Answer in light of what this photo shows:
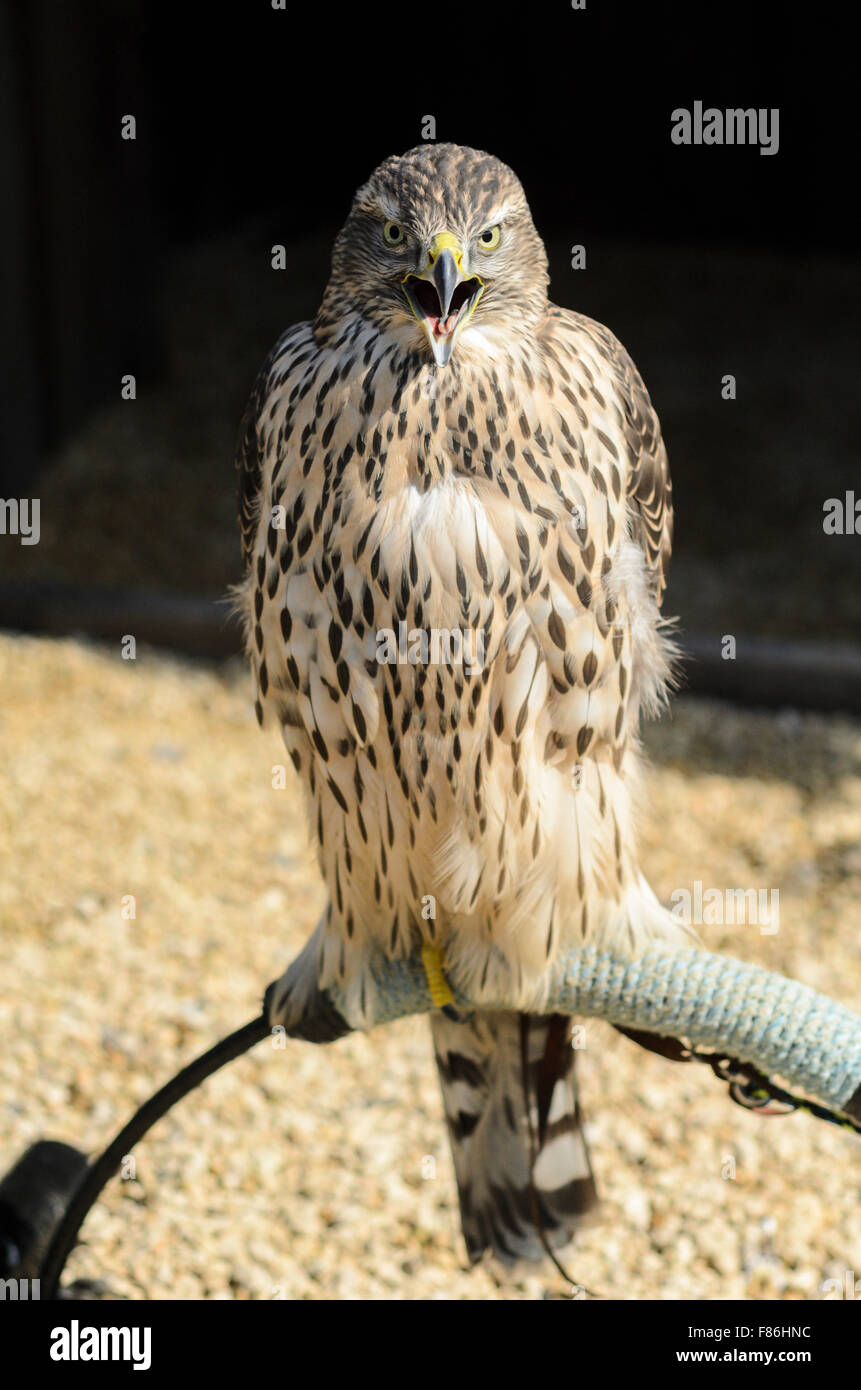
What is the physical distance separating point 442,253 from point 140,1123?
113 cm

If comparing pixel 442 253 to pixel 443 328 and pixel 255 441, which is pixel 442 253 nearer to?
pixel 443 328

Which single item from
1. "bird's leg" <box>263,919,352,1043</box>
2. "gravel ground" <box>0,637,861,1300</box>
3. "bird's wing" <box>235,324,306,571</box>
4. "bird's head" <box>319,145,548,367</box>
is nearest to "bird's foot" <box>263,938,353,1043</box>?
"bird's leg" <box>263,919,352,1043</box>

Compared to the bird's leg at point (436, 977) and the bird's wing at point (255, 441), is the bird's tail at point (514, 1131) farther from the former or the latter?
the bird's wing at point (255, 441)

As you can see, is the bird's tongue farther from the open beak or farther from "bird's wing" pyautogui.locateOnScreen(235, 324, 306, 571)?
"bird's wing" pyautogui.locateOnScreen(235, 324, 306, 571)

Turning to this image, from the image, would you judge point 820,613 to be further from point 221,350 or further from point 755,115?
point 755,115

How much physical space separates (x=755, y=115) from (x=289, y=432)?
7850mm

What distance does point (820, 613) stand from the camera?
491 centimetres

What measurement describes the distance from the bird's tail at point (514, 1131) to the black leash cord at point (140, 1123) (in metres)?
0.35

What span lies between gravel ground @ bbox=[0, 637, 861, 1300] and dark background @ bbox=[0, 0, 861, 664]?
87 centimetres

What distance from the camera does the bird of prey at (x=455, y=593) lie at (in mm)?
1464

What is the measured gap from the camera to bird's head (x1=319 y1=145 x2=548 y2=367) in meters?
1.37

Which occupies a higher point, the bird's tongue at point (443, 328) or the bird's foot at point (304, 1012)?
the bird's tongue at point (443, 328)

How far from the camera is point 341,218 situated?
8375 mm

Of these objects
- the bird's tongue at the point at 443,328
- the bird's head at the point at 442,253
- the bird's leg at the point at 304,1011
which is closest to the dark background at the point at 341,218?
the bird's leg at the point at 304,1011
